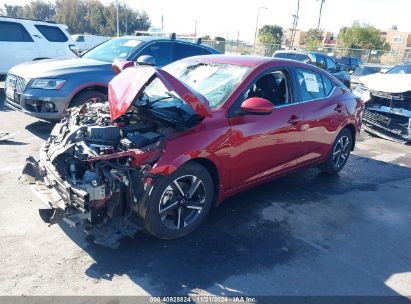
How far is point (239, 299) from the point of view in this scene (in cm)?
294

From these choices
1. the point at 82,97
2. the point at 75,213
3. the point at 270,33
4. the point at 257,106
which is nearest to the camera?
the point at 75,213

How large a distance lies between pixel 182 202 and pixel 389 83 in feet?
24.0

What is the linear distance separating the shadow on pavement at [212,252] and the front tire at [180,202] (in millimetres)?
151

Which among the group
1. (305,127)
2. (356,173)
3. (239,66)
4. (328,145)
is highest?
(239,66)

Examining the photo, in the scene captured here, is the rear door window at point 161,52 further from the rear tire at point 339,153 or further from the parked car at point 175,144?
the rear tire at point 339,153

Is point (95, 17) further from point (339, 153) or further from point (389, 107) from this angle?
point (339, 153)

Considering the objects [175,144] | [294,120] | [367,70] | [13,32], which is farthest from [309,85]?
[367,70]

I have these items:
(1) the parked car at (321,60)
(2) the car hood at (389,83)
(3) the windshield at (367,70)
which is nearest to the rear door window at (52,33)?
(1) the parked car at (321,60)

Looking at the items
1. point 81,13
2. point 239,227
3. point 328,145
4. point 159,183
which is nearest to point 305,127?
point 328,145

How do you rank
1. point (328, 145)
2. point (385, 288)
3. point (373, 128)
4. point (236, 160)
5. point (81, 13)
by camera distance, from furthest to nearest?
point (81, 13), point (373, 128), point (328, 145), point (236, 160), point (385, 288)

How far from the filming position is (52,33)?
1142cm

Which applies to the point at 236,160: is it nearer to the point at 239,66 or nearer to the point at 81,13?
the point at 239,66

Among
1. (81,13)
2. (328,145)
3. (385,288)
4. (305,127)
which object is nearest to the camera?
(385,288)

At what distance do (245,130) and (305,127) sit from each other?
1.18 meters
